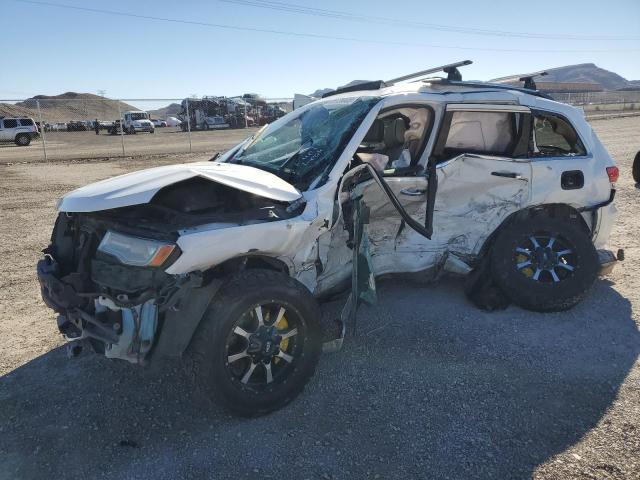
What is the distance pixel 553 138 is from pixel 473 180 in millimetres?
1205

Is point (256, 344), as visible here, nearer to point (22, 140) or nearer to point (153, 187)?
point (153, 187)

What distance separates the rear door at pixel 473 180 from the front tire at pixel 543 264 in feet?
0.69

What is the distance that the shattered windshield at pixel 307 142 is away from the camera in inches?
145

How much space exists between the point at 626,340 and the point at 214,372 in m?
3.24

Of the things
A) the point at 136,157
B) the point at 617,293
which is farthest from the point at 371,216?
the point at 136,157

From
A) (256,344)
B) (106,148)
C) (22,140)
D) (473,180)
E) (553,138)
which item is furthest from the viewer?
(22,140)

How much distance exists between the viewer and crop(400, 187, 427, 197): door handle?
399 centimetres

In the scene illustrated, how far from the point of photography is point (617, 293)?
15.7ft

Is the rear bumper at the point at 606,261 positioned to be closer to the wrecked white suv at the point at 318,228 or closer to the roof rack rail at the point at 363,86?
the wrecked white suv at the point at 318,228

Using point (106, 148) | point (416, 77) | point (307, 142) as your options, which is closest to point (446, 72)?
point (416, 77)

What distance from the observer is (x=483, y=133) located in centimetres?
447

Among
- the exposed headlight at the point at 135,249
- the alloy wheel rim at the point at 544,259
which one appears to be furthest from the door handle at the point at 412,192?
the exposed headlight at the point at 135,249

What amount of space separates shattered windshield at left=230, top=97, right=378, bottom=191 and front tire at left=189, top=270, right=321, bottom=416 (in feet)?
2.89

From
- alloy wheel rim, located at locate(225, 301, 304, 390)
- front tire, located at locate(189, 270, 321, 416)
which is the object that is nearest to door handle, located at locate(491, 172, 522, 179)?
front tire, located at locate(189, 270, 321, 416)
